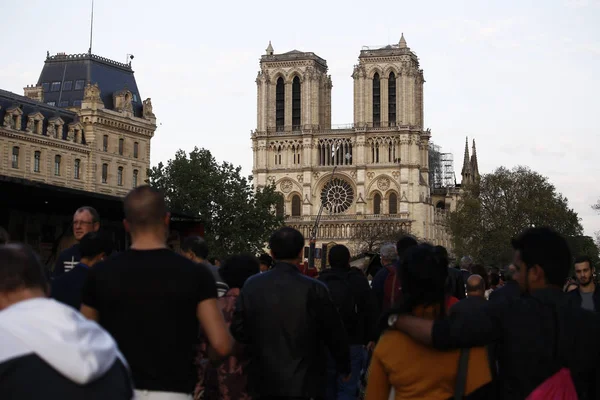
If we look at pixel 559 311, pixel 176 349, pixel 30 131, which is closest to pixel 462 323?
pixel 559 311

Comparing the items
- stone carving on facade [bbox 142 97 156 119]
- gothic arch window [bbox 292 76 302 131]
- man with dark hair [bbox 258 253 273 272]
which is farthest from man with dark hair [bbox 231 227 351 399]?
gothic arch window [bbox 292 76 302 131]

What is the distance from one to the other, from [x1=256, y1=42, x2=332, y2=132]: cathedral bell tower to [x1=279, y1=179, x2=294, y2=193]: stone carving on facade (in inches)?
190

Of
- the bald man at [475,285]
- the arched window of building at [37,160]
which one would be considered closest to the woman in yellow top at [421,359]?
the bald man at [475,285]

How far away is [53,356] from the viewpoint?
3803 mm

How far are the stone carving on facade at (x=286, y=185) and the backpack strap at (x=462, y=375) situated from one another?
97.4 metres

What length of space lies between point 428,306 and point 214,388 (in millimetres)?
3695

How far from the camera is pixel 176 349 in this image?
5680 millimetres

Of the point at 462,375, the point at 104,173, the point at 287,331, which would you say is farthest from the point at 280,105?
the point at 462,375

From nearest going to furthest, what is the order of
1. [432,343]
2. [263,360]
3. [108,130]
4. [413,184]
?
1. [432,343]
2. [263,360]
3. [108,130]
4. [413,184]

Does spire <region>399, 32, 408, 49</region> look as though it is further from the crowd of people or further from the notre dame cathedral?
the crowd of people

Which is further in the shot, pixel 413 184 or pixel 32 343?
pixel 413 184

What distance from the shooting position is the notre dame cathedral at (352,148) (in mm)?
99938

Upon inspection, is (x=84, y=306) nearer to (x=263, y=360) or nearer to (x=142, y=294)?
(x=142, y=294)

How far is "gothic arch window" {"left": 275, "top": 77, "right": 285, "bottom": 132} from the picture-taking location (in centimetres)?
10419
